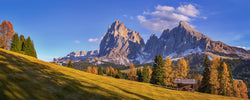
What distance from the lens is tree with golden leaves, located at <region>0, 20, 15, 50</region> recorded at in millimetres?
65562

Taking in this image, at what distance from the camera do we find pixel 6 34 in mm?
67500

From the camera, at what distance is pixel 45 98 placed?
12.9 meters

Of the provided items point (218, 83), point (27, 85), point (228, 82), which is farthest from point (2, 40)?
point (228, 82)

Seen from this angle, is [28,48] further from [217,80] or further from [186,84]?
[217,80]

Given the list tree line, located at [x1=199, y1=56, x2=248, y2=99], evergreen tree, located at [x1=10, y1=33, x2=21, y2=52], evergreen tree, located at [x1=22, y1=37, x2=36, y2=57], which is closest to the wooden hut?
tree line, located at [x1=199, y1=56, x2=248, y2=99]

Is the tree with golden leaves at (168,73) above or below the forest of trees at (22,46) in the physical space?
below

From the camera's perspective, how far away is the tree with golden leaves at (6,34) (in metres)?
65.6

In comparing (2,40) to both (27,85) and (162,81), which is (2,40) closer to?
(27,85)

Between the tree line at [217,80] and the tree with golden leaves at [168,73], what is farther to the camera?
the tree with golden leaves at [168,73]

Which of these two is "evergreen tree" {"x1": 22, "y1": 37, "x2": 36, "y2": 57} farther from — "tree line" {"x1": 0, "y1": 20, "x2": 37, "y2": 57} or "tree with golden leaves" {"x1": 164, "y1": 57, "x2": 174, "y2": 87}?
"tree with golden leaves" {"x1": 164, "y1": 57, "x2": 174, "y2": 87}

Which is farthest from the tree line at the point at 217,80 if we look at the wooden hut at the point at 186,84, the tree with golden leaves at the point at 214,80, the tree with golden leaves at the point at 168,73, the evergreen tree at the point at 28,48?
the evergreen tree at the point at 28,48

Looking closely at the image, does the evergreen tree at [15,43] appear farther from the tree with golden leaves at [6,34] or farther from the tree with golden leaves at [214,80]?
the tree with golden leaves at [214,80]

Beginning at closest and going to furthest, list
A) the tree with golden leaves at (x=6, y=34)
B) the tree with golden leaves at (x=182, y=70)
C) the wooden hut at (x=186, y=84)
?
the wooden hut at (x=186, y=84), the tree with golden leaves at (x=182, y=70), the tree with golden leaves at (x=6, y=34)

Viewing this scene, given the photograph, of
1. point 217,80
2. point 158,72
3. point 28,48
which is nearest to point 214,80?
point 217,80
